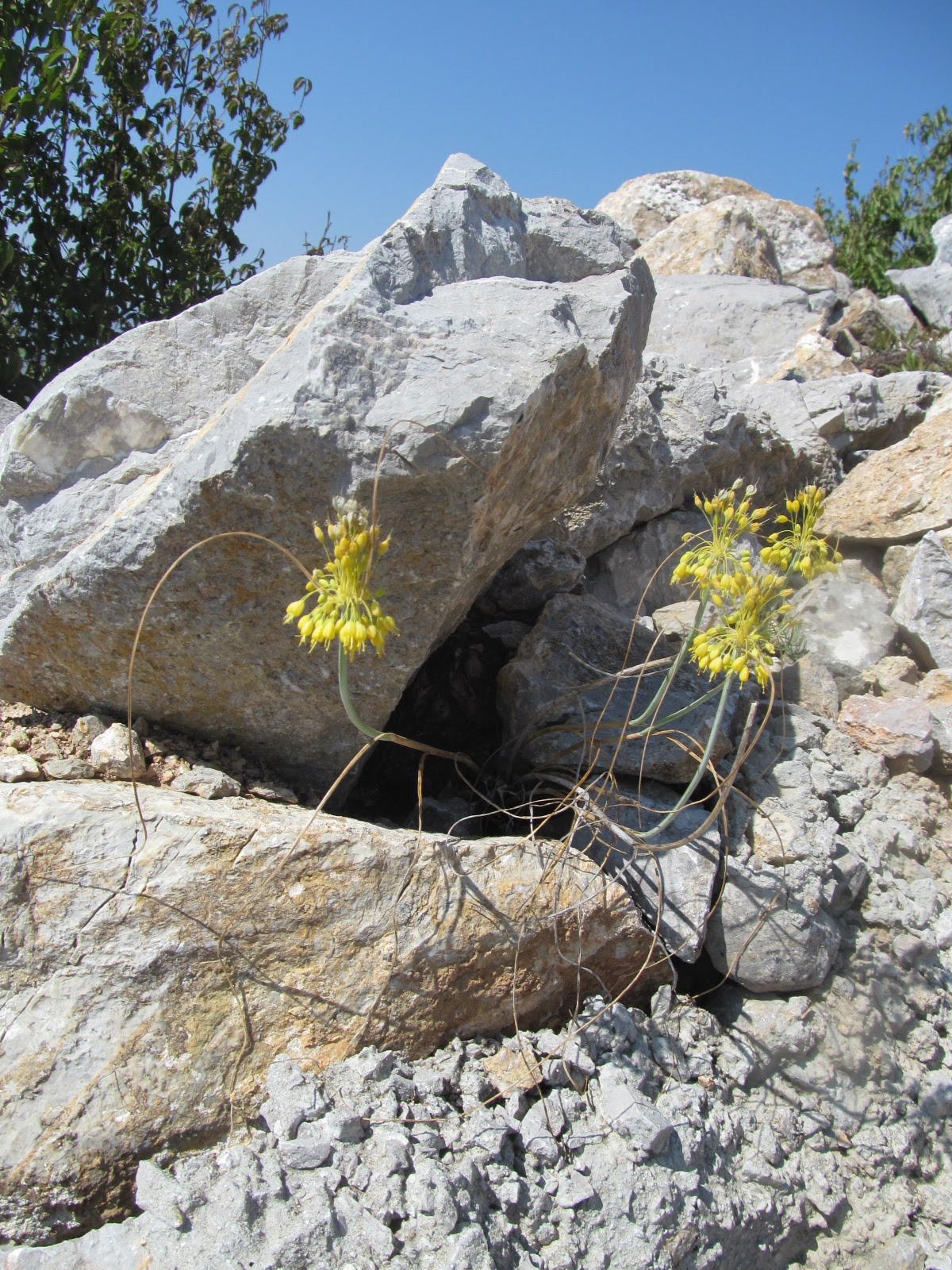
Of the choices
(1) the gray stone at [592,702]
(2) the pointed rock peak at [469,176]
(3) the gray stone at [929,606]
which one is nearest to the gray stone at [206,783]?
(1) the gray stone at [592,702]

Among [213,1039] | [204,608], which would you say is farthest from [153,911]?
[204,608]

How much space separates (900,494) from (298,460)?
3.71 m

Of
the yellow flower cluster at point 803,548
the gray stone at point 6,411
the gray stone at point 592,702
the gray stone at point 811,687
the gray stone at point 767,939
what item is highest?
the yellow flower cluster at point 803,548

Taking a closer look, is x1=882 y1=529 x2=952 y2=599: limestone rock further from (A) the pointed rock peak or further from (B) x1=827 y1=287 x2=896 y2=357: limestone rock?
(B) x1=827 y1=287 x2=896 y2=357: limestone rock

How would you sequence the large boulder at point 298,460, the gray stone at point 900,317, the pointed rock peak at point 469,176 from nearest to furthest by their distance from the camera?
the large boulder at point 298,460 → the pointed rock peak at point 469,176 → the gray stone at point 900,317

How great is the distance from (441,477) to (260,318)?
1334 mm

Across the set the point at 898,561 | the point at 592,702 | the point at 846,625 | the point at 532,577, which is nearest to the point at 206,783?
the point at 592,702

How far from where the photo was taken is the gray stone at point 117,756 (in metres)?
2.84

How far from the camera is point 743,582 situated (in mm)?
2463

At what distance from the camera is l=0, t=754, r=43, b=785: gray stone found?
108 inches

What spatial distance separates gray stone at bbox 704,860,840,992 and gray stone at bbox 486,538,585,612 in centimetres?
157

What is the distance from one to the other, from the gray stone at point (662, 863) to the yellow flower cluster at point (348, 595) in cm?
117

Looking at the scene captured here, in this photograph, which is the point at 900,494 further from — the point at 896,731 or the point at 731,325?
the point at 731,325

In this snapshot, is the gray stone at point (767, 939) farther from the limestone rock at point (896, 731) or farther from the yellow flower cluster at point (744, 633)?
the limestone rock at point (896, 731)
